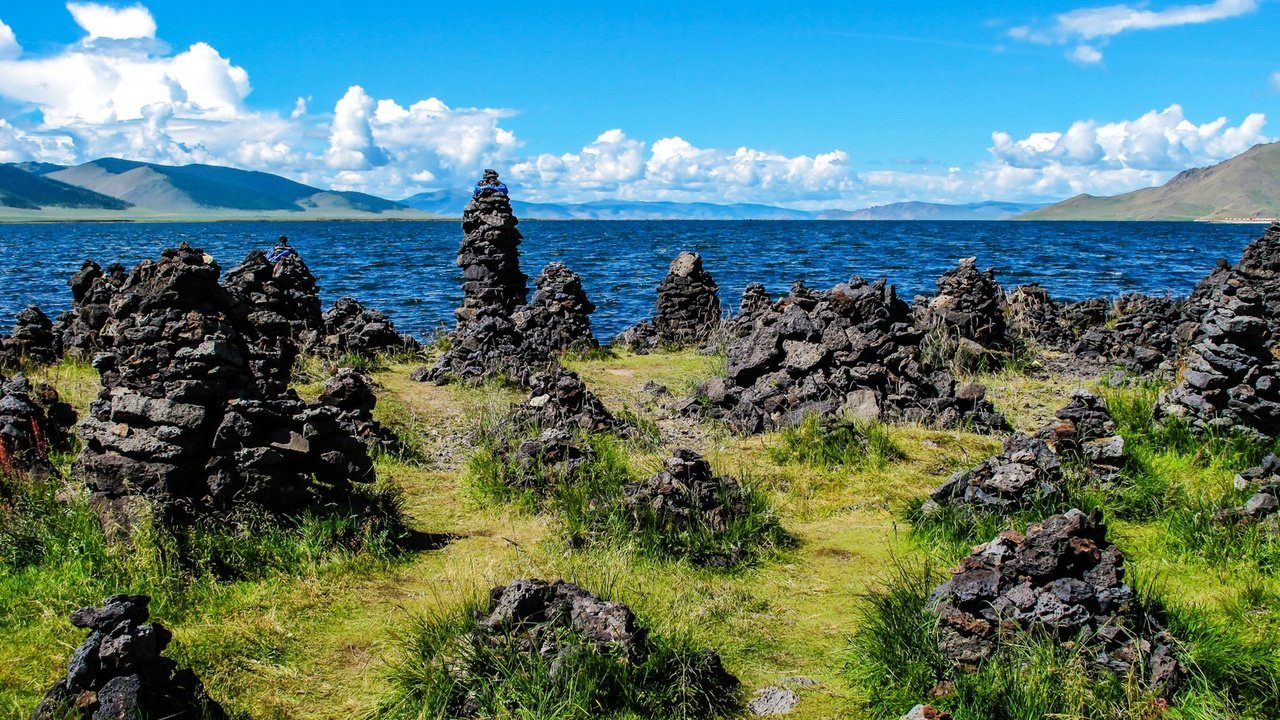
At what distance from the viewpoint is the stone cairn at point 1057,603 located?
19.4ft

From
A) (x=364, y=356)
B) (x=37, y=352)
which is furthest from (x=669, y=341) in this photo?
(x=37, y=352)

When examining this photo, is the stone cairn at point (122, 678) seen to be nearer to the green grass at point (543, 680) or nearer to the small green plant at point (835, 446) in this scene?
the green grass at point (543, 680)

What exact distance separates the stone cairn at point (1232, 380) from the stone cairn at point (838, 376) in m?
3.05

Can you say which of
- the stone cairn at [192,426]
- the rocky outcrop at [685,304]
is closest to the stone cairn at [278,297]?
the stone cairn at [192,426]

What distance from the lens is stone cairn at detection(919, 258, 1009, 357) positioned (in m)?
19.2

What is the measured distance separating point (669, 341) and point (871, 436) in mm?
12394

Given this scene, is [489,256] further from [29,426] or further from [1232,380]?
[1232,380]

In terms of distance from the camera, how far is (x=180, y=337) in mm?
8969

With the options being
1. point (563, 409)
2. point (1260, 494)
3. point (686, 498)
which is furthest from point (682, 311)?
point (1260, 494)

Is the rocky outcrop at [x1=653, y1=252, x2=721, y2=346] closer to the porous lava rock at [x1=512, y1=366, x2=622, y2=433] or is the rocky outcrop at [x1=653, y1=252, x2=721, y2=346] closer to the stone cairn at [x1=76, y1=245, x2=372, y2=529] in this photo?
the porous lava rock at [x1=512, y1=366, x2=622, y2=433]

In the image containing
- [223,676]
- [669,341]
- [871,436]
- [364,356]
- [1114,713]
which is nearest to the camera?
[1114,713]

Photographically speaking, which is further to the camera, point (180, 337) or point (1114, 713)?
point (180, 337)

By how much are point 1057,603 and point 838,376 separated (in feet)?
28.8

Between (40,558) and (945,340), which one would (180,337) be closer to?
(40,558)
